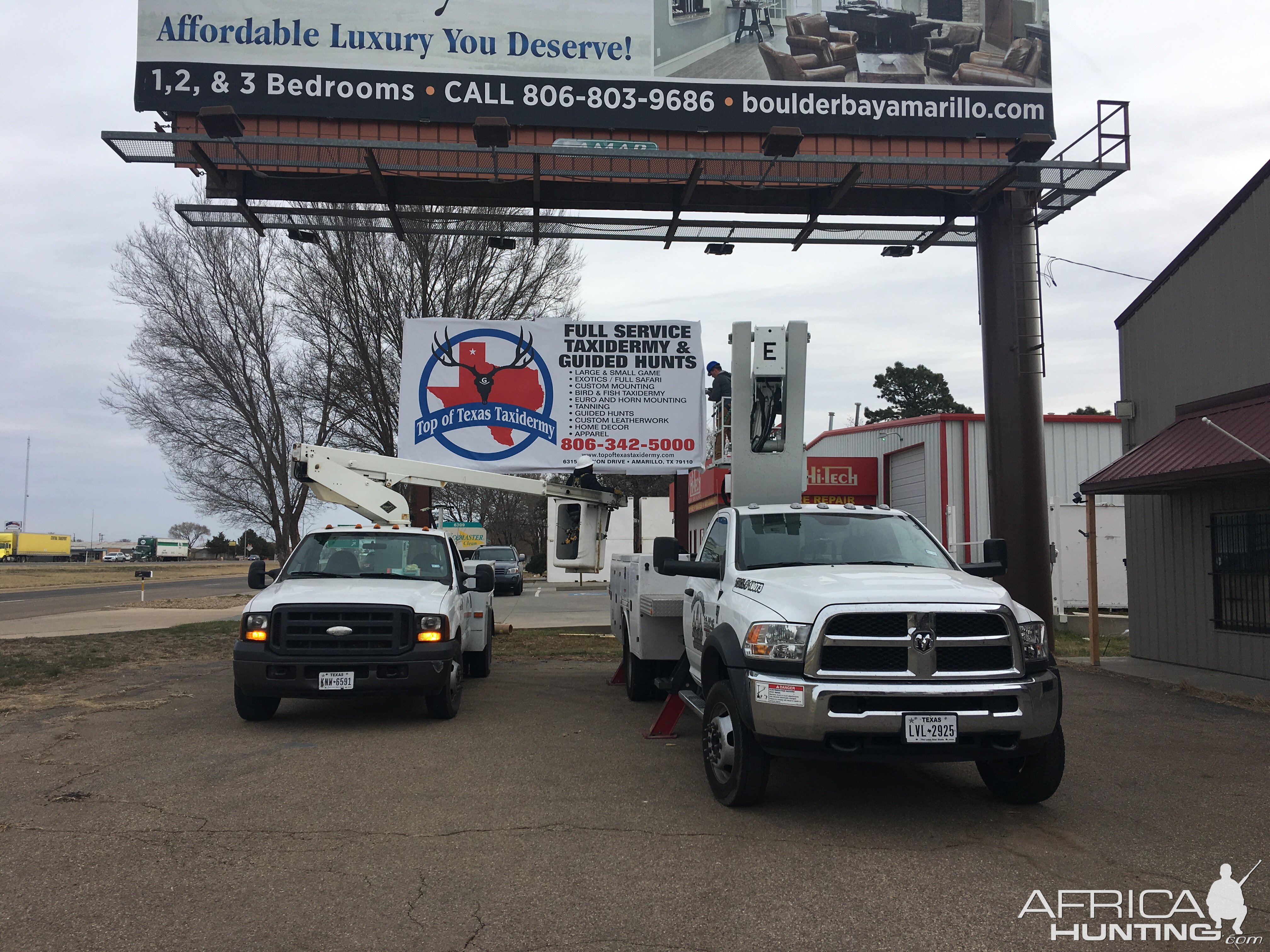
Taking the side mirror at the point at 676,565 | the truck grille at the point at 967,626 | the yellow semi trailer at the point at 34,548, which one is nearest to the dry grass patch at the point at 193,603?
the side mirror at the point at 676,565

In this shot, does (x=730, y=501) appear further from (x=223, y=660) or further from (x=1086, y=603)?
(x=1086, y=603)

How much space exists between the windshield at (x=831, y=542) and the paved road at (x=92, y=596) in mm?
19950

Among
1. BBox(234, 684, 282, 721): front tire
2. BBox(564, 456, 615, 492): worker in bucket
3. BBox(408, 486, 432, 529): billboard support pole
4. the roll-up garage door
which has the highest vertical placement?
the roll-up garage door

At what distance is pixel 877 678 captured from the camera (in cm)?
571

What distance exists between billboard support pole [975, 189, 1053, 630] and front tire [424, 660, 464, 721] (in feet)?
25.1

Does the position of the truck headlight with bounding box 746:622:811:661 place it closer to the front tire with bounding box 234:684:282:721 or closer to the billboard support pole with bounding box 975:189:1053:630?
the front tire with bounding box 234:684:282:721

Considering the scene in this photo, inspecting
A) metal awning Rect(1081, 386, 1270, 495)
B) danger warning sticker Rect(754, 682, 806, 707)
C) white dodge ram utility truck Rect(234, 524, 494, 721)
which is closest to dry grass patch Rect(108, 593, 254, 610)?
white dodge ram utility truck Rect(234, 524, 494, 721)

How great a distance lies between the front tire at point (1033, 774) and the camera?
6086 mm

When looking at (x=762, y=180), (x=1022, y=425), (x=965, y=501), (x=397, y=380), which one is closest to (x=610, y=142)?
(x=762, y=180)

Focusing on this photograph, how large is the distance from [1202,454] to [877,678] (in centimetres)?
789

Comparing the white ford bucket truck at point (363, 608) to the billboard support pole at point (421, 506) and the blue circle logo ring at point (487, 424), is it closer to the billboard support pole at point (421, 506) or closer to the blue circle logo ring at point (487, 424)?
the billboard support pole at point (421, 506)

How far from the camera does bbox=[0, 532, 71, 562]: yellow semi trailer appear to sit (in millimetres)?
111250

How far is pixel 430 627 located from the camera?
8945 millimetres

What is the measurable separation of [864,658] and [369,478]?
25.5ft
